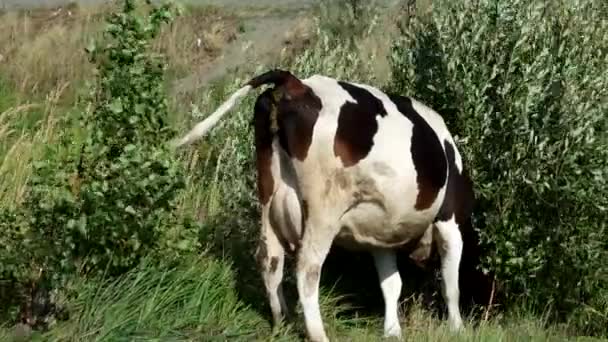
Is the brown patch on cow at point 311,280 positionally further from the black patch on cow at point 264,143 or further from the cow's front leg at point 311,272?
the black patch on cow at point 264,143

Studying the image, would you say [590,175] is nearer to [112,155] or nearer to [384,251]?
[384,251]

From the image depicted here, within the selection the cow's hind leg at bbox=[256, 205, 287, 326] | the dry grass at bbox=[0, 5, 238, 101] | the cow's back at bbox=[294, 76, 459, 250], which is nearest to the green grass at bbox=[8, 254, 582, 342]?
the cow's hind leg at bbox=[256, 205, 287, 326]

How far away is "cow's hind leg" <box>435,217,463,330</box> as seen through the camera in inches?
372

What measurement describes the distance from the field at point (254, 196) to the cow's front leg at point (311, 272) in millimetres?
265

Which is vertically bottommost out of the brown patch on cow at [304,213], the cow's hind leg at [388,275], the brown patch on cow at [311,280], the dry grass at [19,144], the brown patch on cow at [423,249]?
the cow's hind leg at [388,275]

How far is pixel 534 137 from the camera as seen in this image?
9562mm

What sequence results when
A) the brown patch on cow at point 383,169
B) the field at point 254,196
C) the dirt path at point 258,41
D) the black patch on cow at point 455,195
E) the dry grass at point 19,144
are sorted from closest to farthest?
the field at point 254,196 → the brown patch on cow at point 383,169 → the black patch on cow at point 455,195 → the dry grass at point 19,144 → the dirt path at point 258,41

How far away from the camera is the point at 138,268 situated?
8438 mm

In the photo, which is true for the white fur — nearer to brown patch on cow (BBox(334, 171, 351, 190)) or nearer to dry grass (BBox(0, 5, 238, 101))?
brown patch on cow (BBox(334, 171, 351, 190))

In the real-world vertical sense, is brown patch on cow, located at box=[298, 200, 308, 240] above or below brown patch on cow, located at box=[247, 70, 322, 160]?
below

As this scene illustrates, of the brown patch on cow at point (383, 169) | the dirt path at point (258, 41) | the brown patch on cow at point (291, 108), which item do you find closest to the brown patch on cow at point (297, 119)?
the brown patch on cow at point (291, 108)

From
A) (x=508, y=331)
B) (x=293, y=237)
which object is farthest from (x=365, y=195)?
(x=508, y=331)

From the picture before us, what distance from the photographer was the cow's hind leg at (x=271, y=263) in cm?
863

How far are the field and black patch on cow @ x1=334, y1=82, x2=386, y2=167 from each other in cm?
112
